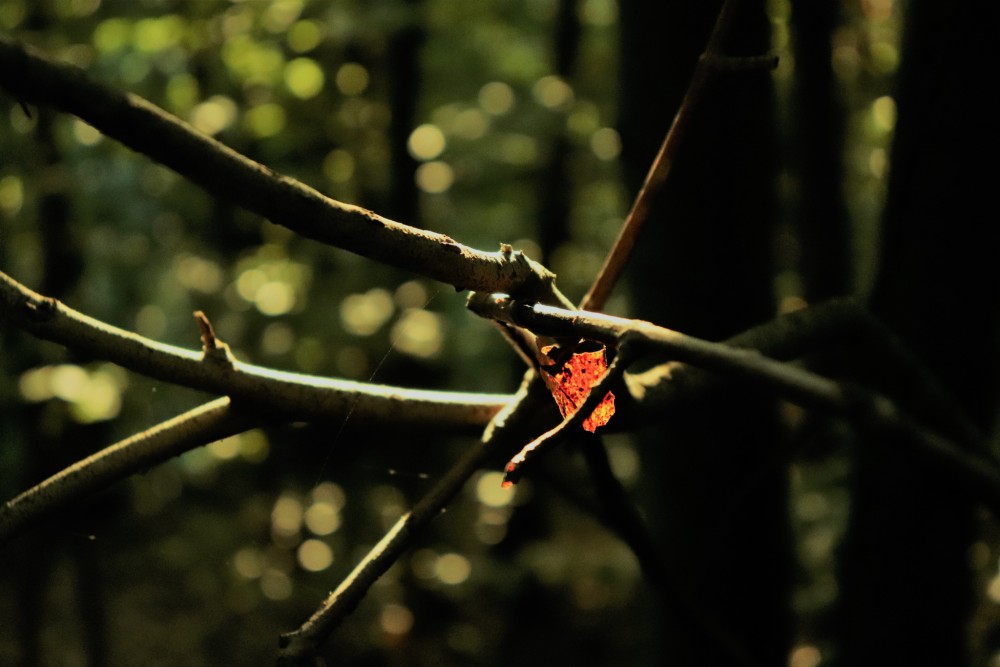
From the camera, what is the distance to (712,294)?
1.23 m

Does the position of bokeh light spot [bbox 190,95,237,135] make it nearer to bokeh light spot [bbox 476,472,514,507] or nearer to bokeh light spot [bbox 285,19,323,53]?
bokeh light spot [bbox 285,19,323,53]

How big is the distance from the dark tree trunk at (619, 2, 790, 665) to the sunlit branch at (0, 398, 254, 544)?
0.73 m

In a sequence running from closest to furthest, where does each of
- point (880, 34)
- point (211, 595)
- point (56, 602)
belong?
1. point (880, 34)
2. point (211, 595)
3. point (56, 602)

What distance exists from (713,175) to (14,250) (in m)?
1.84

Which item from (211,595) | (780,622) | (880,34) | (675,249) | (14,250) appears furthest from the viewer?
(211,595)

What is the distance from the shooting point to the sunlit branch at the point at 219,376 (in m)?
0.66

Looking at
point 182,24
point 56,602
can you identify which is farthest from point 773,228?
point 56,602

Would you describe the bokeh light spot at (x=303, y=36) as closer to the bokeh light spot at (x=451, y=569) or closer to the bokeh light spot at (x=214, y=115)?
the bokeh light spot at (x=214, y=115)

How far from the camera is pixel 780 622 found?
1.34 meters

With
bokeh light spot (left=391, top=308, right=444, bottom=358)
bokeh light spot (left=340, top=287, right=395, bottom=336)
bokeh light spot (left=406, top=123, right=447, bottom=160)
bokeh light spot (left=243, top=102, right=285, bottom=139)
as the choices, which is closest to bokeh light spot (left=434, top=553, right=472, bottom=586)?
bokeh light spot (left=391, top=308, right=444, bottom=358)

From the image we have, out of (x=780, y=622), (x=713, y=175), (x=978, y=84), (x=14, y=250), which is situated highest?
(x=978, y=84)

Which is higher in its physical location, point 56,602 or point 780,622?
point 780,622

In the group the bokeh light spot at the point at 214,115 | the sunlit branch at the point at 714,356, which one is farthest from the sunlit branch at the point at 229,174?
the bokeh light spot at the point at 214,115

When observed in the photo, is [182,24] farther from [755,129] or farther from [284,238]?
[755,129]
